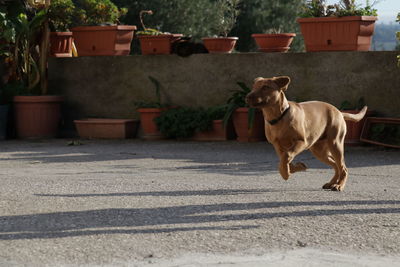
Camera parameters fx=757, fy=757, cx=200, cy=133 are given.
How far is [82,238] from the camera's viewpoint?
4863 millimetres

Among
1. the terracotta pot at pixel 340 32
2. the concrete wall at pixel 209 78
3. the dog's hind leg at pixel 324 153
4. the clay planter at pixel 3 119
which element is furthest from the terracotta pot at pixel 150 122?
the dog's hind leg at pixel 324 153

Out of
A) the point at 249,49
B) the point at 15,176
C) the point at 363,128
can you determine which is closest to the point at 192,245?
the point at 15,176

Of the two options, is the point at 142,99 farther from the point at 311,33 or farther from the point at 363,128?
the point at 363,128

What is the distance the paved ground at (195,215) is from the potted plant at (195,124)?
8.10 feet

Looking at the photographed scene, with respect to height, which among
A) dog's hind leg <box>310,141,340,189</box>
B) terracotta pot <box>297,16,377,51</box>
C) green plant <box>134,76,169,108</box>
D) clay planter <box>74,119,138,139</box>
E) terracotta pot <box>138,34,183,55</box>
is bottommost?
clay planter <box>74,119,138,139</box>

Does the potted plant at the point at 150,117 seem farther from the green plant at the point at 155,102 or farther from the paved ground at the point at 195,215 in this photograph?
the paved ground at the point at 195,215

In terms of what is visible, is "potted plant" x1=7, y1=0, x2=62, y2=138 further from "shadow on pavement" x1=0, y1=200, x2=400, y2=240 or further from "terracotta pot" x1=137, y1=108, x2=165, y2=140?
"shadow on pavement" x1=0, y1=200, x2=400, y2=240

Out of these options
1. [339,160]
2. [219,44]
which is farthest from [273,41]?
[339,160]

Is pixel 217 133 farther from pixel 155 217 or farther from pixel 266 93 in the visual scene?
pixel 155 217

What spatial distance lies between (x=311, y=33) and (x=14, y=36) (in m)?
4.70

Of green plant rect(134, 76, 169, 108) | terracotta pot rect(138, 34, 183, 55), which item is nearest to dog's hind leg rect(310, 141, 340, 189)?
green plant rect(134, 76, 169, 108)

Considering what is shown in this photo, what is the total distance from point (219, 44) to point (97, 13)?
2.23 meters

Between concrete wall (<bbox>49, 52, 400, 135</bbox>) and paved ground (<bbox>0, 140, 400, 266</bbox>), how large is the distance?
226cm

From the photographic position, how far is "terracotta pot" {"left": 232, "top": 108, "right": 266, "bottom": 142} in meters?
11.3
